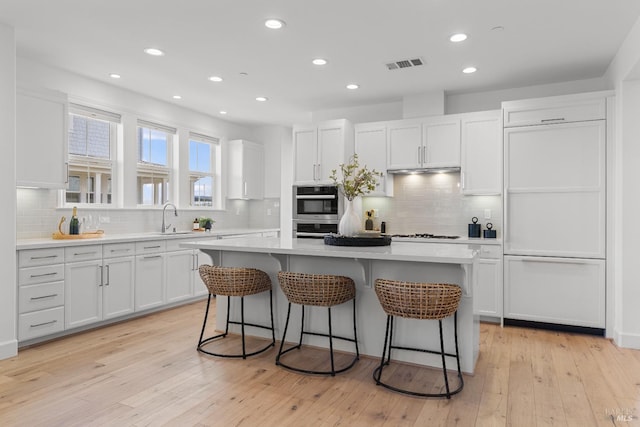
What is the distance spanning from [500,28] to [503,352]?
2.70 m

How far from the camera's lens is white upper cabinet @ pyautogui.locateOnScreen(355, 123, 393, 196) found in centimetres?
535

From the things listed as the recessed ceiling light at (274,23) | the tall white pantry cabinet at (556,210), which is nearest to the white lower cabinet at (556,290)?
the tall white pantry cabinet at (556,210)

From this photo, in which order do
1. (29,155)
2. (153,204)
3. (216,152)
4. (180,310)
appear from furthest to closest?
(216,152)
(153,204)
(180,310)
(29,155)

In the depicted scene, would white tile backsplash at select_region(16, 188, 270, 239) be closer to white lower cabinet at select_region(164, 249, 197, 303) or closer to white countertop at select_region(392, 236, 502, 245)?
white lower cabinet at select_region(164, 249, 197, 303)

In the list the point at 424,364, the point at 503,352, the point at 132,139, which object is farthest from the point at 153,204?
the point at 503,352

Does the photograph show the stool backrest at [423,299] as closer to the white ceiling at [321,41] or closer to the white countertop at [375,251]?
the white countertop at [375,251]

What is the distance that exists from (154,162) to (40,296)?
2486 mm

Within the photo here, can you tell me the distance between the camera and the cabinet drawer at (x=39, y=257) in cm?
354

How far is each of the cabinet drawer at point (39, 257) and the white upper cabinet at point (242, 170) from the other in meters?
3.29

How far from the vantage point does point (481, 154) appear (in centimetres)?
482

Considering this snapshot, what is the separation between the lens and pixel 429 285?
2.62 meters

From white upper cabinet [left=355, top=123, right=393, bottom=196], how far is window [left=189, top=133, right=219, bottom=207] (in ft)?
8.33

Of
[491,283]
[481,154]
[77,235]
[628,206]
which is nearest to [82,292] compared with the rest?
[77,235]

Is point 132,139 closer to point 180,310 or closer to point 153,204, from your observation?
point 153,204
